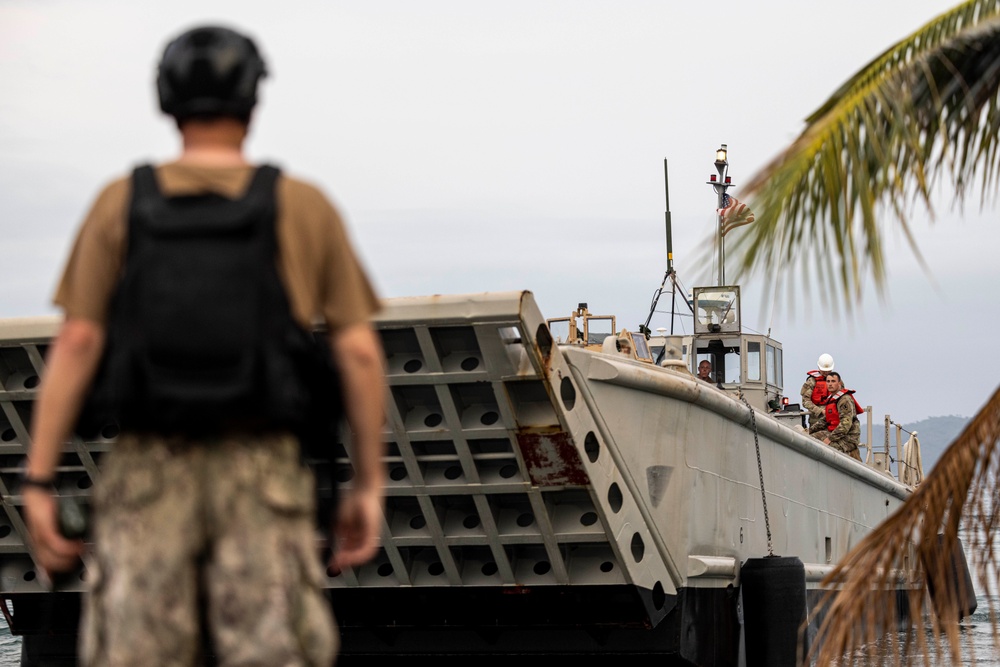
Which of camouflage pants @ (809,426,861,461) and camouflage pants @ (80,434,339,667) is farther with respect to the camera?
camouflage pants @ (809,426,861,461)

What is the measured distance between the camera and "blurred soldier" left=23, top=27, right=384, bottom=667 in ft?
9.16

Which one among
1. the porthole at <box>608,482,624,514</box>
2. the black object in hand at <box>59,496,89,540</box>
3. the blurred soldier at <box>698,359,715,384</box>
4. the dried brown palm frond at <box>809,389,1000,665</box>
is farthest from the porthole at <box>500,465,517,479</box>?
the black object in hand at <box>59,496,89,540</box>

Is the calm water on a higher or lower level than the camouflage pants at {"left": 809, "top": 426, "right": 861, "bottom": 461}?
lower

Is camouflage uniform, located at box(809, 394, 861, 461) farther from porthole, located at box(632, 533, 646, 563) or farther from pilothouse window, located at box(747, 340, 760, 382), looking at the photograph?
porthole, located at box(632, 533, 646, 563)

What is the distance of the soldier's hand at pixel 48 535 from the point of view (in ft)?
9.25

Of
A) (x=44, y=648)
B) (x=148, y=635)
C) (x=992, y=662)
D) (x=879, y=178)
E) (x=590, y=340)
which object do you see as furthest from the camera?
(x=992, y=662)

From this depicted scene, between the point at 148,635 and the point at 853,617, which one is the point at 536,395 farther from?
the point at 148,635

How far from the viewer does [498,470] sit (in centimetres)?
988

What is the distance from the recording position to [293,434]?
9.52 feet

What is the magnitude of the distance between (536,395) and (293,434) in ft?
21.9

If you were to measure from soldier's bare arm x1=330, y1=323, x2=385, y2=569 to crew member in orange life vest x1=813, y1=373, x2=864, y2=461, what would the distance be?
15092mm

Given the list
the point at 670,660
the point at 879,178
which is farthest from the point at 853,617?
the point at 670,660

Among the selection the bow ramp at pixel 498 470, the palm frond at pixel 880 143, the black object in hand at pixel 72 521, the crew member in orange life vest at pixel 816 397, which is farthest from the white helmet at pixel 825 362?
the black object in hand at pixel 72 521

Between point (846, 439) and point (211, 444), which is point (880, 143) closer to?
point (211, 444)
